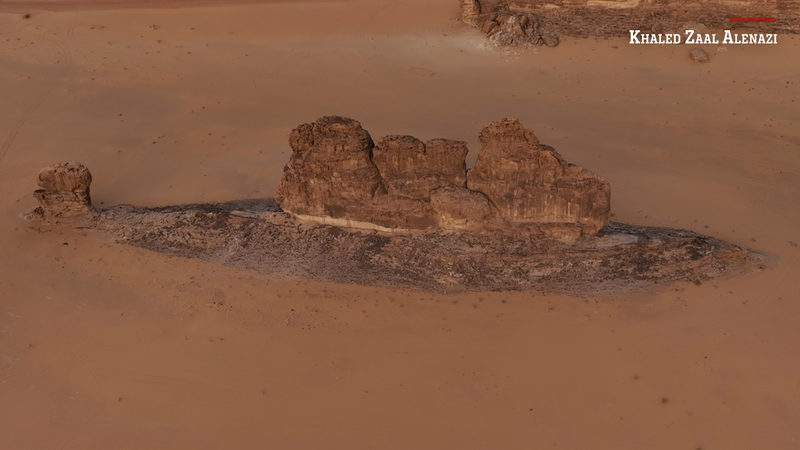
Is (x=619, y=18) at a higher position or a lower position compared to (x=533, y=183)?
higher

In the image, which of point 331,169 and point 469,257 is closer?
point 469,257

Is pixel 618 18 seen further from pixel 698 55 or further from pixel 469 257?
pixel 469 257

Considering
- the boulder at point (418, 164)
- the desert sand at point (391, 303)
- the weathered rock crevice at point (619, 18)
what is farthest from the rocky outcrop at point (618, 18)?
the boulder at point (418, 164)

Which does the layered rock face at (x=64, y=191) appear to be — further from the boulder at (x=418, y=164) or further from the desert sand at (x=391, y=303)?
the boulder at (x=418, y=164)

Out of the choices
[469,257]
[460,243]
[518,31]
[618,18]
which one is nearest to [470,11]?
[518,31]

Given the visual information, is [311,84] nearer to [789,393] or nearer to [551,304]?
[551,304]

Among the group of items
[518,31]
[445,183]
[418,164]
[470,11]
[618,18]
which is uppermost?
[470,11]

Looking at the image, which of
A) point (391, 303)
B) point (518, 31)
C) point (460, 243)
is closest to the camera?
point (391, 303)

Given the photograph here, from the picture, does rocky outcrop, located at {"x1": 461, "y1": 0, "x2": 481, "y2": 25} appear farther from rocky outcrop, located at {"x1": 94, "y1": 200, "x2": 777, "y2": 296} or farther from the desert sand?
A: rocky outcrop, located at {"x1": 94, "y1": 200, "x2": 777, "y2": 296}
